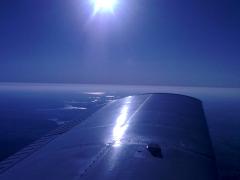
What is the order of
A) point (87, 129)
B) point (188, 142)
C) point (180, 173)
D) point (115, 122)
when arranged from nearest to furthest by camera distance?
point (180, 173), point (188, 142), point (87, 129), point (115, 122)

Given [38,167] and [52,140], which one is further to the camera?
[52,140]

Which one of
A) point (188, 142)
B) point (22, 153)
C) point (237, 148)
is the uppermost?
point (188, 142)

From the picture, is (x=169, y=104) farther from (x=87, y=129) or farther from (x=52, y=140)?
(x=52, y=140)

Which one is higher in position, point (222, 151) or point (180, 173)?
point (180, 173)

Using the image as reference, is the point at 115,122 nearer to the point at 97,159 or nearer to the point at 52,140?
the point at 52,140

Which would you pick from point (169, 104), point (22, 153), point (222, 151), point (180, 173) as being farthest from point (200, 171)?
point (222, 151)

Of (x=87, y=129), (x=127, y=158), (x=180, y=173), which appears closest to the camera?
(x=180, y=173)

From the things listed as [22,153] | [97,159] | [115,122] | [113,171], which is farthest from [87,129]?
[113,171]
